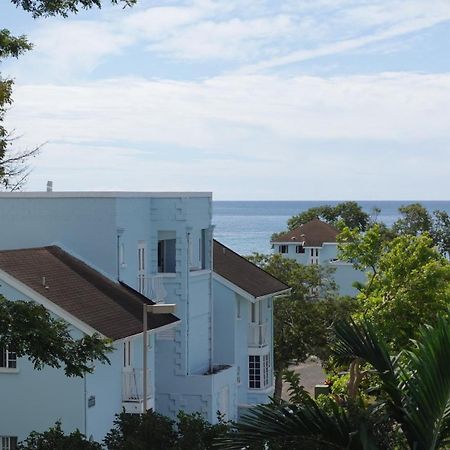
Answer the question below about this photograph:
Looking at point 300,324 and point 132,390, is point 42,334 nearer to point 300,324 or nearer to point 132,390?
point 132,390

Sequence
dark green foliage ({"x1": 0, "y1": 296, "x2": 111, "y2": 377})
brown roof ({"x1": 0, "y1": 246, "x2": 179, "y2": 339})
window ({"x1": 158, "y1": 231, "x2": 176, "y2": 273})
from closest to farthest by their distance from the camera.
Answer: dark green foliage ({"x1": 0, "y1": 296, "x2": 111, "y2": 377})
brown roof ({"x1": 0, "y1": 246, "x2": 179, "y2": 339})
window ({"x1": 158, "y1": 231, "x2": 176, "y2": 273})

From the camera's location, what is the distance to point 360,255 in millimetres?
36719

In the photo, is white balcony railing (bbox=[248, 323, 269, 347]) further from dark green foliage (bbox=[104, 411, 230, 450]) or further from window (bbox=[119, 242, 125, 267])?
dark green foliage (bbox=[104, 411, 230, 450])

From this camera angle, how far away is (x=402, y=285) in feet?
112

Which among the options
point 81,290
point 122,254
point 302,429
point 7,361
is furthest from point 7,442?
point 302,429

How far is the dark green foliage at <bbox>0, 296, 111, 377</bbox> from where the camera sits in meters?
15.0

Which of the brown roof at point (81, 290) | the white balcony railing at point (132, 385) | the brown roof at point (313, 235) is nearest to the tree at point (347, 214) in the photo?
the brown roof at point (313, 235)

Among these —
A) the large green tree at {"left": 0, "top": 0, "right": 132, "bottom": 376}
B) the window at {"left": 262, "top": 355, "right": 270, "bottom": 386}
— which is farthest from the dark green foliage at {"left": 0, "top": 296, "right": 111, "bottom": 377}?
the window at {"left": 262, "top": 355, "right": 270, "bottom": 386}

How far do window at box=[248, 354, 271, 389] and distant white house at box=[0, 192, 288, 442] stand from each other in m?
0.05

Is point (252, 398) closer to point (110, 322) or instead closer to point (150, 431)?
point (110, 322)

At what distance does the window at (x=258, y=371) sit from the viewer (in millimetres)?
40406

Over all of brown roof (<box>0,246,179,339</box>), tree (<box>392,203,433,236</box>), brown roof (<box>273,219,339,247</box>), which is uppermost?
tree (<box>392,203,433,236</box>)

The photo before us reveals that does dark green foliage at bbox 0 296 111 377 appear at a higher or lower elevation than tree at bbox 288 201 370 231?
lower

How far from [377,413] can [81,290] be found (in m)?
17.7
